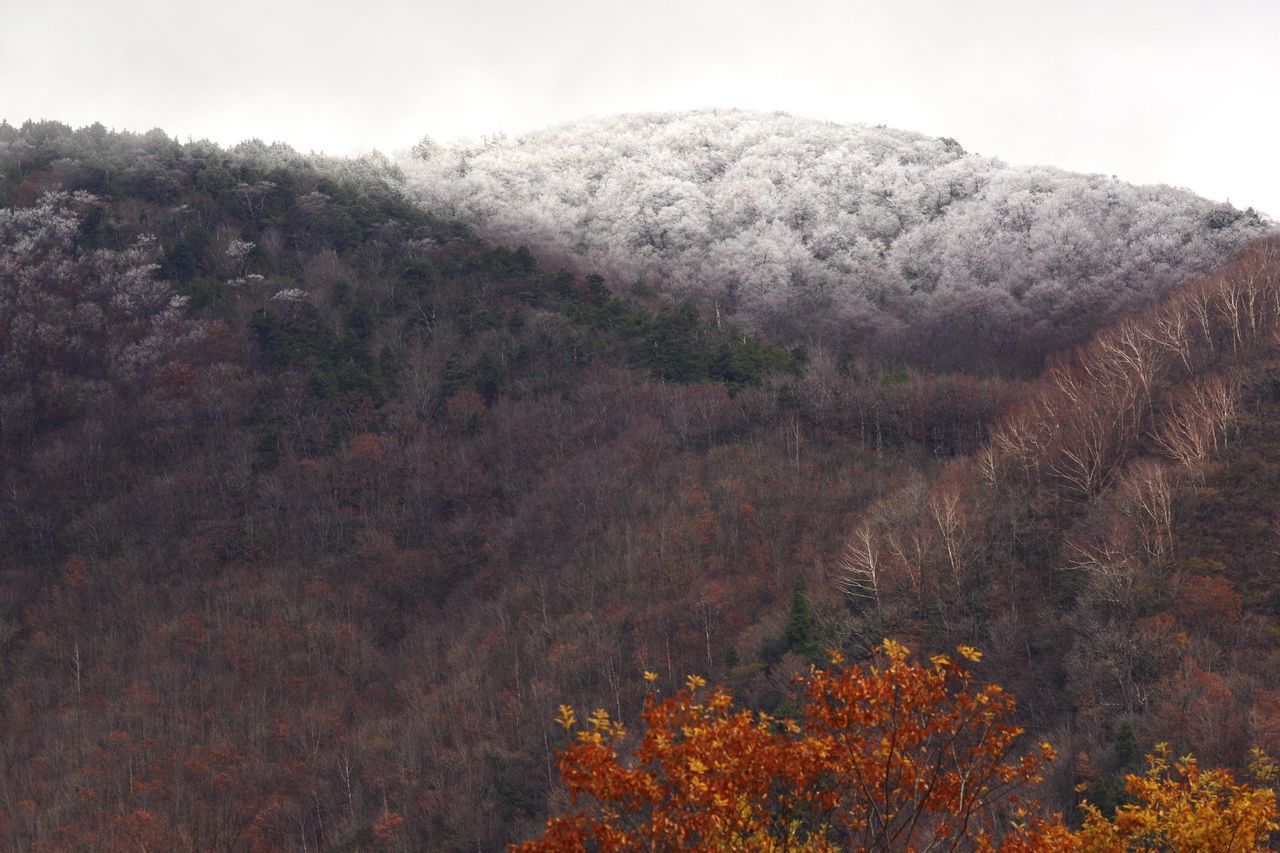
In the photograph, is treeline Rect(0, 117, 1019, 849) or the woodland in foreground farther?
treeline Rect(0, 117, 1019, 849)

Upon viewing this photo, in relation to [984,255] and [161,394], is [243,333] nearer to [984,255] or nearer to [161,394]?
[161,394]

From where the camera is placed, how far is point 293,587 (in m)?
94.9

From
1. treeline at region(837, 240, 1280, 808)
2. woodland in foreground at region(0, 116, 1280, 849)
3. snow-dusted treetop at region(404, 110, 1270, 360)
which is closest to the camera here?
treeline at region(837, 240, 1280, 808)

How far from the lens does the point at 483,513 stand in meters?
104

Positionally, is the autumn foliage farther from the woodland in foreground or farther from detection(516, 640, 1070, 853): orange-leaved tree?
the woodland in foreground

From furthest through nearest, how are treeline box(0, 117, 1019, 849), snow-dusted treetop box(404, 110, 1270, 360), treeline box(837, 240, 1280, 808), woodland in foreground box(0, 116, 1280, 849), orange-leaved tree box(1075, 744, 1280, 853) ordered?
snow-dusted treetop box(404, 110, 1270, 360), treeline box(0, 117, 1019, 849), woodland in foreground box(0, 116, 1280, 849), treeline box(837, 240, 1280, 808), orange-leaved tree box(1075, 744, 1280, 853)

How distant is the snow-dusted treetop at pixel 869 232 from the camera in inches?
4774

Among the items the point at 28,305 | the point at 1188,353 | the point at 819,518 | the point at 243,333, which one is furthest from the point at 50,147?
the point at 1188,353

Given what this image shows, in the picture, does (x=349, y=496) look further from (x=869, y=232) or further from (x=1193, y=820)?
(x=1193, y=820)

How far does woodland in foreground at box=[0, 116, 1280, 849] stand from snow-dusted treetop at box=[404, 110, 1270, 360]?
750 centimetres

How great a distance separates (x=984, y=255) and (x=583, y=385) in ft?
215

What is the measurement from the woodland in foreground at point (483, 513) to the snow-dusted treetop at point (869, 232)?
7498mm

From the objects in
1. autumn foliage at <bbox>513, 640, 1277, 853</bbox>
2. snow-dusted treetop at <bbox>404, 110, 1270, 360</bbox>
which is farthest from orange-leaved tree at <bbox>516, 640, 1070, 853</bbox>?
snow-dusted treetop at <bbox>404, 110, 1270, 360</bbox>

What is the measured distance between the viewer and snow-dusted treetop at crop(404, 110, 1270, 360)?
12125cm
